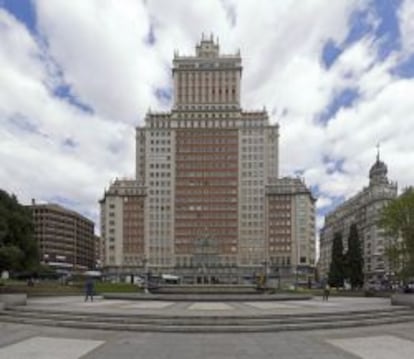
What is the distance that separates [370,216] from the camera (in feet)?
527

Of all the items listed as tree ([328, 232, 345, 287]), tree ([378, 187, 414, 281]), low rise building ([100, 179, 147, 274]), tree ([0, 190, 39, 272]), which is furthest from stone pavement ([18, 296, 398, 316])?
low rise building ([100, 179, 147, 274])

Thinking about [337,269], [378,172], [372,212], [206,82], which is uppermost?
[206,82]

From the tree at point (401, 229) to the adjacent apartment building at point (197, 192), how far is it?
11318 cm

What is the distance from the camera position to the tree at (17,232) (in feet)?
121

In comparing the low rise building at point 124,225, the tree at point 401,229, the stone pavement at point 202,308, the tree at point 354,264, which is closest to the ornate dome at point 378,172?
the low rise building at point 124,225

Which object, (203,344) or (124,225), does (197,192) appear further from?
(203,344)

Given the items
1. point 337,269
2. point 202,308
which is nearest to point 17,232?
point 202,308

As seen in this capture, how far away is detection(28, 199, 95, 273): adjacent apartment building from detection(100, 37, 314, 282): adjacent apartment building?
2351 cm

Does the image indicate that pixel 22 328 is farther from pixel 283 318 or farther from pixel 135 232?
pixel 135 232

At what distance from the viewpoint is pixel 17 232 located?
130 feet

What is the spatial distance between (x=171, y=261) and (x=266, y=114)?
47.2 m

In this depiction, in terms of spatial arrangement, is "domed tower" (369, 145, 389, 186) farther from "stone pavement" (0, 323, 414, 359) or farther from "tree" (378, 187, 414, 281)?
"stone pavement" (0, 323, 414, 359)

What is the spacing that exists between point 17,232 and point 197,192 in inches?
4542

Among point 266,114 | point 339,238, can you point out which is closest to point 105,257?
point 266,114
